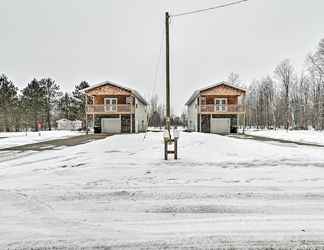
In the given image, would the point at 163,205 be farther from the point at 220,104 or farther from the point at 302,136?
the point at 220,104

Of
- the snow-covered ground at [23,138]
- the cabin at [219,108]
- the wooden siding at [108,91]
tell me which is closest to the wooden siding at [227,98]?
the cabin at [219,108]

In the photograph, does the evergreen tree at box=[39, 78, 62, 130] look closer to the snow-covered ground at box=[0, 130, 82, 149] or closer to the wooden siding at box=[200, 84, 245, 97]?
the snow-covered ground at box=[0, 130, 82, 149]

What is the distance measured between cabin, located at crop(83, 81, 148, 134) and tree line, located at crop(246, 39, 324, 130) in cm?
2693

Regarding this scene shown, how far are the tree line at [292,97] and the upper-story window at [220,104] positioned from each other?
16.3m

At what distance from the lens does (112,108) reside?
102 feet

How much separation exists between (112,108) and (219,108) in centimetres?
1301

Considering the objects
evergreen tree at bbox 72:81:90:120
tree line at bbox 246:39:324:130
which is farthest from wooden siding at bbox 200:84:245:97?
evergreen tree at bbox 72:81:90:120

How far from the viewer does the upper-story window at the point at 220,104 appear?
1249 inches

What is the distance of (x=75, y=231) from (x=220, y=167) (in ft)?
16.9

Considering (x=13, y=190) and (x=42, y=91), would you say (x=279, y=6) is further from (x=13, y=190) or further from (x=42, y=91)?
(x=42, y=91)

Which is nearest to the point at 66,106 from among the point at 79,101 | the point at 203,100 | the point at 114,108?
the point at 79,101

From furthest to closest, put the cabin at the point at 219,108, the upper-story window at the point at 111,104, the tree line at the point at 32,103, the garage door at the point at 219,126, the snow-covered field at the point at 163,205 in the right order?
the tree line at the point at 32,103 → the garage door at the point at 219,126 → the cabin at the point at 219,108 → the upper-story window at the point at 111,104 → the snow-covered field at the point at 163,205

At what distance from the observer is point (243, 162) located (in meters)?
8.59

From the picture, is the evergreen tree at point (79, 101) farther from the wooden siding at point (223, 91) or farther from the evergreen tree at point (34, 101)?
the wooden siding at point (223, 91)
